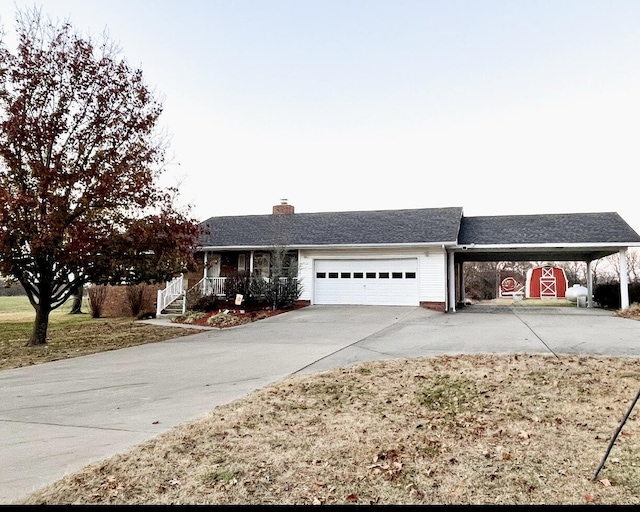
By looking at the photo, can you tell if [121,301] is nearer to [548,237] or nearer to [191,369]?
[191,369]

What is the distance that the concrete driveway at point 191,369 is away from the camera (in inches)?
173

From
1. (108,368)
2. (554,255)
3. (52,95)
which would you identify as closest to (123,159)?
(52,95)

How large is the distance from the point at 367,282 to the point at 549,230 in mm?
8340

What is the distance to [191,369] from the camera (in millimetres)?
8289

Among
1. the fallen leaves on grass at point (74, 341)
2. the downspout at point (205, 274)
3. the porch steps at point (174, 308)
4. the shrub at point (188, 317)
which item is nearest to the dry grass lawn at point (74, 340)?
the fallen leaves on grass at point (74, 341)

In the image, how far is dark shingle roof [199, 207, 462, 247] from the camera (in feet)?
66.9

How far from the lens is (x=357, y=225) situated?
2269 centimetres

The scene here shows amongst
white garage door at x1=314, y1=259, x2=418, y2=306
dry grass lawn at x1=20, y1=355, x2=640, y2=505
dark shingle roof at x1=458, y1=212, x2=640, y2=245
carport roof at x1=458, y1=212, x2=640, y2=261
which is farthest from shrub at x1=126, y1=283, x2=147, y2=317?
→ dry grass lawn at x1=20, y1=355, x2=640, y2=505

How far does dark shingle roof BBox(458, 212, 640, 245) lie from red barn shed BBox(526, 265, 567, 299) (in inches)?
690

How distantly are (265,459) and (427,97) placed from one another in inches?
551

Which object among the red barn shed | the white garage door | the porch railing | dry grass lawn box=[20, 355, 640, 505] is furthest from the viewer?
the red barn shed

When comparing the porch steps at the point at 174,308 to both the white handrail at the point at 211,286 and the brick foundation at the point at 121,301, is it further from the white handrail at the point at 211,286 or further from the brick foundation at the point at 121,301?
the brick foundation at the point at 121,301

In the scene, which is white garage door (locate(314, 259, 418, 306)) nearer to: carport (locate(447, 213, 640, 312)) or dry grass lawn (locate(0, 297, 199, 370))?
carport (locate(447, 213, 640, 312))

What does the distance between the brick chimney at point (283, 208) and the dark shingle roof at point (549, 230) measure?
9.47 meters
